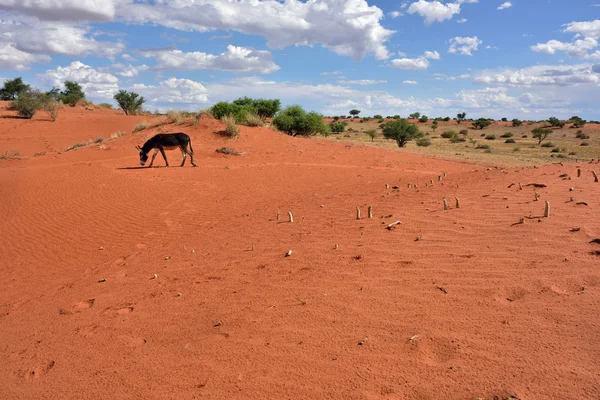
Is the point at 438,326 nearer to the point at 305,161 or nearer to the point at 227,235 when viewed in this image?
the point at 227,235

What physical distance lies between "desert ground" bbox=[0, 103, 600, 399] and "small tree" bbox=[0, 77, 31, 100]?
52220 millimetres

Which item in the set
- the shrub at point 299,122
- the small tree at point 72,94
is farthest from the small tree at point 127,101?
the shrub at point 299,122

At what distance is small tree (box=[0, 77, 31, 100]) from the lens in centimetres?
5053

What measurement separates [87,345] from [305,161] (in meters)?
14.1

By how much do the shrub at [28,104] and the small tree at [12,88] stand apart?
14544mm

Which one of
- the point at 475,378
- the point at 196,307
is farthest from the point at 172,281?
the point at 475,378

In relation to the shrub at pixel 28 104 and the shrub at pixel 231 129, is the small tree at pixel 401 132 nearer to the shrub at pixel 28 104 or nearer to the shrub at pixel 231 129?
the shrub at pixel 231 129

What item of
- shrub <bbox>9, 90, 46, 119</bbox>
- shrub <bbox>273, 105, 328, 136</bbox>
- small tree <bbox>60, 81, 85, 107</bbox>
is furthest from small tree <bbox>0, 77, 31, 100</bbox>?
shrub <bbox>273, 105, 328, 136</bbox>

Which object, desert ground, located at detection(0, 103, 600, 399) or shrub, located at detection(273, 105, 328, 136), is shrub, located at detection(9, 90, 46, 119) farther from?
desert ground, located at detection(0, 103, 600, 399)

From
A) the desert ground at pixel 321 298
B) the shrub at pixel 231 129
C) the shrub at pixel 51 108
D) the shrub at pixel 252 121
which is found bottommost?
the desert ground at pixel 321 298

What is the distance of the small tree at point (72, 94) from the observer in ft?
163

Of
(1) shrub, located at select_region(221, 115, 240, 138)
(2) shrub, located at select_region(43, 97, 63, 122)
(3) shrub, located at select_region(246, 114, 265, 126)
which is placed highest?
(2) shrub, located at select_region(43, 97, 63, 122)

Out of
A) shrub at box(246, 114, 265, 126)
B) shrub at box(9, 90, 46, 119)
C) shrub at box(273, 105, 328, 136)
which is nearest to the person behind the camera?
shrub at box(246, 114, 265, 126)

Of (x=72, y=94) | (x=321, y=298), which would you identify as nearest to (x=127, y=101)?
(x=72, y=94)
